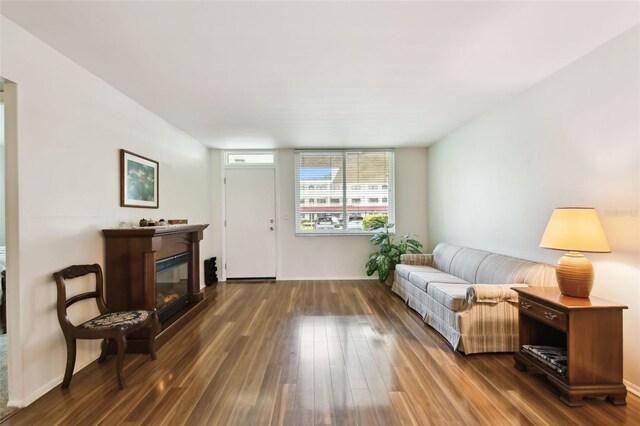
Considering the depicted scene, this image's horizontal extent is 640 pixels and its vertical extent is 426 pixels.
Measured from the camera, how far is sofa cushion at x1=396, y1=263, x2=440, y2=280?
3868mm

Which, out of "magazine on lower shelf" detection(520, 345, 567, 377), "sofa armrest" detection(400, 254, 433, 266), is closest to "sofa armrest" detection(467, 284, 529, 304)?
"magazine on lower shelf" detection(520, 345, 567, 377)

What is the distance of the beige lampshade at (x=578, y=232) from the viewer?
1.83 m

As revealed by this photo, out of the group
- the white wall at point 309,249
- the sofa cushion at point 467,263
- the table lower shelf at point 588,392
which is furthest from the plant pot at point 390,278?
the table lower shelf at point 588,392

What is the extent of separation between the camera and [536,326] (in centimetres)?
→ 225

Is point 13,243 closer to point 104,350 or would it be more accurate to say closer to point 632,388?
point 104,350

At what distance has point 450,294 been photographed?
8.64ft

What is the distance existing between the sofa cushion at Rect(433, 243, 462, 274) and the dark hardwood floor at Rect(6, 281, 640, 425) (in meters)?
1.15

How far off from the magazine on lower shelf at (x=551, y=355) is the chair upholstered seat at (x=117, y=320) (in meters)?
3.05

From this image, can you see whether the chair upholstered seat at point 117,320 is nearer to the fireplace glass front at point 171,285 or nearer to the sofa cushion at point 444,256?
the fireplace glass front at point 171,285

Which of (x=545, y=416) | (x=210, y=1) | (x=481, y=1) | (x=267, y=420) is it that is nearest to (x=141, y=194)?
(x=210, y=1)

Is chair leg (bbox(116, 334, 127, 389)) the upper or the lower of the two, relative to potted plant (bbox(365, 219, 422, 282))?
lower

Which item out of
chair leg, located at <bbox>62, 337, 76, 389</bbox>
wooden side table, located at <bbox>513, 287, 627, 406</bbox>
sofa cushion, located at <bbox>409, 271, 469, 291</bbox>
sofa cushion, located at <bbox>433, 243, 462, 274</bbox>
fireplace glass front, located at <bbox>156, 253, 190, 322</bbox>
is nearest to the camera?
wooden side table, located at <bbox>513, 287, 627, 406</bbox>

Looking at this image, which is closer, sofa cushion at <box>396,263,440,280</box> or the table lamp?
the table lamp

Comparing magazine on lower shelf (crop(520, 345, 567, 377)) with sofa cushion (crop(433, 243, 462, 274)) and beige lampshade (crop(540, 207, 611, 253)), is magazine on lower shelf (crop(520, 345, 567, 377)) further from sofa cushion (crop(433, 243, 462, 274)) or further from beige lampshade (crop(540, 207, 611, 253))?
sofa cushion (crop(433, 243, 462, 274))
